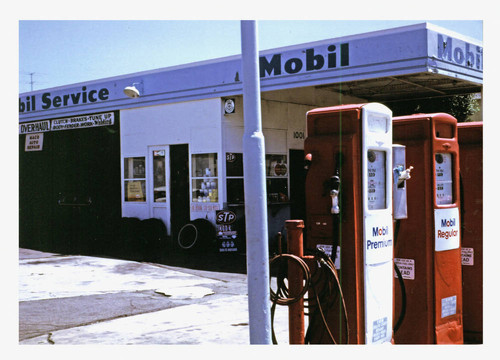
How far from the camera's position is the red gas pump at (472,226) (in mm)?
6637

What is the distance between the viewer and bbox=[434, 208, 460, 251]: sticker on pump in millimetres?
5751

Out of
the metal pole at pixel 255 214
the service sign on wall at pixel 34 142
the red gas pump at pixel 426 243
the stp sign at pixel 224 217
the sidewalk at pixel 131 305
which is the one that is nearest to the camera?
the metal pole at pixel 255 214

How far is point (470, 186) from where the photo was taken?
6730 mm

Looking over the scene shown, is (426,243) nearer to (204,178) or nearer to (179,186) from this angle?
(204,178)

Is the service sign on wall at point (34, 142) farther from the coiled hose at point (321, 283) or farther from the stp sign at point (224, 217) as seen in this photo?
the coiled hose at point (321, 283)

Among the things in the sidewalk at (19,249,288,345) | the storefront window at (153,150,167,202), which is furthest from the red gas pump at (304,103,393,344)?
the storefront window at (153,150,167,202)

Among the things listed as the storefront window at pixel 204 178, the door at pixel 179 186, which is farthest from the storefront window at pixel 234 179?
the door at pixel 179 186

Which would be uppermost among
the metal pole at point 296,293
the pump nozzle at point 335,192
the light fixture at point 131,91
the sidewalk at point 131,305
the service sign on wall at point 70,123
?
the light fixture at point 131,91

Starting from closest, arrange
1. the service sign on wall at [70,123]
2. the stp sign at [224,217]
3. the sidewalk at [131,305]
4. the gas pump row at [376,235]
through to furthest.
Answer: the gas pump row at [376,235] < the sidewalk at [131,305] < the stp sign at [224,217] < the service sign on wall at [70,123]

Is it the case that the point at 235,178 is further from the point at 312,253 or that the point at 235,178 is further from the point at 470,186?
the point at 312,253

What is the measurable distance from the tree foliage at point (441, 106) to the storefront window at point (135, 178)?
7.02m

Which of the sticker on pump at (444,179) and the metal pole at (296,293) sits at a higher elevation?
the sticker on pump at (444,179)

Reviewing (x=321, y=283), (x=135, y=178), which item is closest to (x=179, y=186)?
(x=135, y=178)

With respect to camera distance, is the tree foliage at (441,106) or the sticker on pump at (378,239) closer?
the sticker on pump at (378,239)
